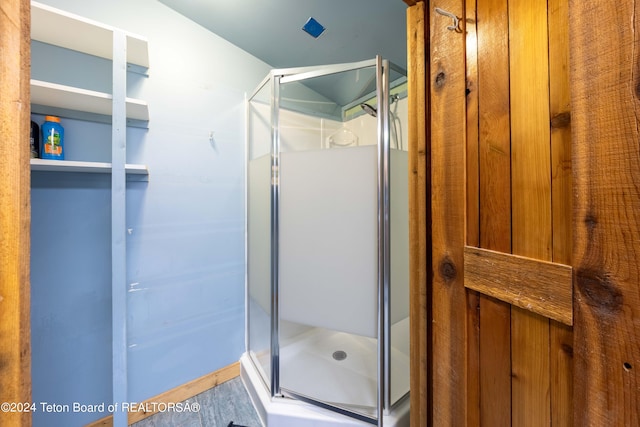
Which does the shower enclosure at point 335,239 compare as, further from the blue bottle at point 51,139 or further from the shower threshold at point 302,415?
the blue bottle at point 51,139

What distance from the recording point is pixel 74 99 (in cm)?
106

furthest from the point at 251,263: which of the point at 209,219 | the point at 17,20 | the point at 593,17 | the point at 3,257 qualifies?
the point at 593,17

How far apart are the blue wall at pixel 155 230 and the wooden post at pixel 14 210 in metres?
1.06

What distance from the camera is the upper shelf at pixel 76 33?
0.96 m

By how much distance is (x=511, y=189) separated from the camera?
506mm

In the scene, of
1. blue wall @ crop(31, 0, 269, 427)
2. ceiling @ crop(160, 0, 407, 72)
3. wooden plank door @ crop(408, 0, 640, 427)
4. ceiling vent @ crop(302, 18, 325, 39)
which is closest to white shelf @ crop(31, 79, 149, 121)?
blue wall @ crop(31, 0, 269, 427)

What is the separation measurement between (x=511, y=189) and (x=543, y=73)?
0.74 feet

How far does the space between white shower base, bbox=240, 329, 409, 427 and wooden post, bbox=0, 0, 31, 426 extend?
1150mm

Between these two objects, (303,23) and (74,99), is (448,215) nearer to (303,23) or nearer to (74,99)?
(303,23)

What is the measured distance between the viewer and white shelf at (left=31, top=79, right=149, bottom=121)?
0.98m

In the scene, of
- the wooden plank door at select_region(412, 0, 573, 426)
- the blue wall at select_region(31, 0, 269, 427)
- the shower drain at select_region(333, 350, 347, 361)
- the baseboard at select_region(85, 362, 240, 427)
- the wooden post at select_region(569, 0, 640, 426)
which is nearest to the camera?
the wooden post at select_region(569, 0, 640, 426)

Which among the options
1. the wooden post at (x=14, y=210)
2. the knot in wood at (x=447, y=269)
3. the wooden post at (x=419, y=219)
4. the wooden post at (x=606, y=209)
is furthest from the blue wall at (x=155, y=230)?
the wooden post at (x=606, y=209)

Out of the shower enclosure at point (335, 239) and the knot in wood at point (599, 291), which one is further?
the shower enclosure at point (335, 239)

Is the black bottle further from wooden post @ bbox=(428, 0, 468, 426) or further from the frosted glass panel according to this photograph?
→ wooden post @ bbox=(428, 0, 468, 426)
